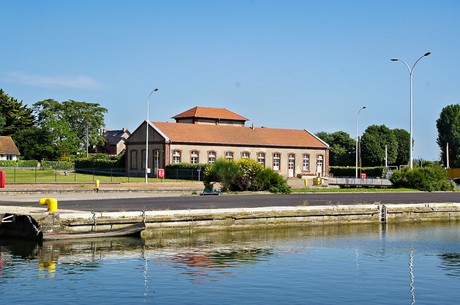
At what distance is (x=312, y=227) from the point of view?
116 ft

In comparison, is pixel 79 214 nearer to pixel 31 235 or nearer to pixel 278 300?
pixel 31 235

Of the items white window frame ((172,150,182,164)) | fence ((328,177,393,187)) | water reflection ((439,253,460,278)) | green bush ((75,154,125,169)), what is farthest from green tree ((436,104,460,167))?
water reflection ((439,253,460,278))

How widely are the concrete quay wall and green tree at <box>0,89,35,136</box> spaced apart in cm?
9228

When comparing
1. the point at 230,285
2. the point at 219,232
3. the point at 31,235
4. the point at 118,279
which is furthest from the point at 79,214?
the point at 230,285

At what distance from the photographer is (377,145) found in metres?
130

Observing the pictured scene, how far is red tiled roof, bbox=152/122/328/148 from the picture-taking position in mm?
85250

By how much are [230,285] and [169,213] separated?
1237 cm

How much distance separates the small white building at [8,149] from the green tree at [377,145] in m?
61.2

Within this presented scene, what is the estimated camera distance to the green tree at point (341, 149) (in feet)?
428

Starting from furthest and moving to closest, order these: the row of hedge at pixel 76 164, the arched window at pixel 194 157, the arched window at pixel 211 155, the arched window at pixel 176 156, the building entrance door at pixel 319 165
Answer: the building entrance door at pixel 319 165, the row of hedge at pixel 76 164, the arched window at pixel 211 155, the arched window at pixel 194 157, the arched window at pixel 176 156

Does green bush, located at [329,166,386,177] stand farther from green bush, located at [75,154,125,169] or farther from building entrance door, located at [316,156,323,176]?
green bush, located at [75,154,125,169]

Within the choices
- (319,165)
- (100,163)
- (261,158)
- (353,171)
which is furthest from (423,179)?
(100,163)

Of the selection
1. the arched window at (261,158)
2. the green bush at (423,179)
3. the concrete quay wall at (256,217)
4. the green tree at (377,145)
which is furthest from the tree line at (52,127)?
the concrete quay wall at (256,217)

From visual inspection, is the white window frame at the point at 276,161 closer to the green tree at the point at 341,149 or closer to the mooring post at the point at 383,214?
the green tree at the point at 341,149
